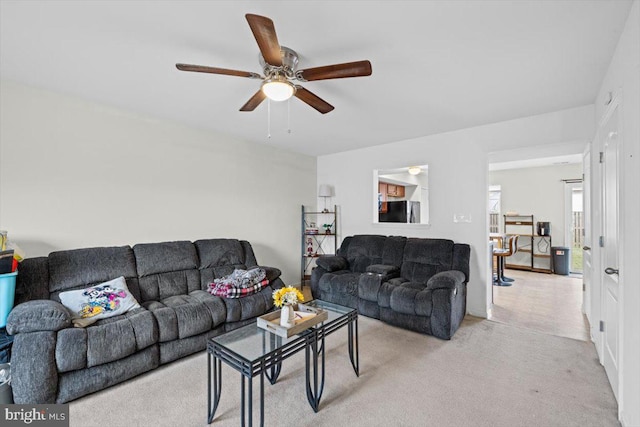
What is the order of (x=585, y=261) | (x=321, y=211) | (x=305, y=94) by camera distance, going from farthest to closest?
(x=321, y=211), (x=585, y=261), (x=305, y=94)

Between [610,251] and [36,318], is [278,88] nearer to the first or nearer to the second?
[36,318]

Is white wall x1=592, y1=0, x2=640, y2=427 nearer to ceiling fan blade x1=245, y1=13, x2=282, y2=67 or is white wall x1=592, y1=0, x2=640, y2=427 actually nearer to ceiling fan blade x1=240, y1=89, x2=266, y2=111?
ceiling fan blade x1=245, y1=13, x2=282, y2=67

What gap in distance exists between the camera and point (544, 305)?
4.12 m

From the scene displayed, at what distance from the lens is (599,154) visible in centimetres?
255

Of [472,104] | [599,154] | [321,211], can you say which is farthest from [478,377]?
[321,211]

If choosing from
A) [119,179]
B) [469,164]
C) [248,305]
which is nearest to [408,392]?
[248,305]

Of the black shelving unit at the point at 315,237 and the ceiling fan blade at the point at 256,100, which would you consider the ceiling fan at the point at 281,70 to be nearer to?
the ceiling fan blade at the point at 256,100

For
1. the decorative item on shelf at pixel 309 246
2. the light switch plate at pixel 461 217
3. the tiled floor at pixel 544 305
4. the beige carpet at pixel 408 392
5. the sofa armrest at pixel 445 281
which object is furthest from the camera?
the decorative item on shelf at pixel 309 246

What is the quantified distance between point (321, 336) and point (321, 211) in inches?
136

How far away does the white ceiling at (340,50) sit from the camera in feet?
5.37

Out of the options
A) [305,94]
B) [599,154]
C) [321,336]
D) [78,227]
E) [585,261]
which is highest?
[305,94]

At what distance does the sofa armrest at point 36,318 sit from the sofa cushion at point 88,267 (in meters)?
0.52

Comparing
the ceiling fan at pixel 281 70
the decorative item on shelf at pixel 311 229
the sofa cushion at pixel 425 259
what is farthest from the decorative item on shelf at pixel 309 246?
the ceiling fan at pixel 281 70

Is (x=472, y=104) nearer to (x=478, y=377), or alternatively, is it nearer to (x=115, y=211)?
(x=478, y=377)
